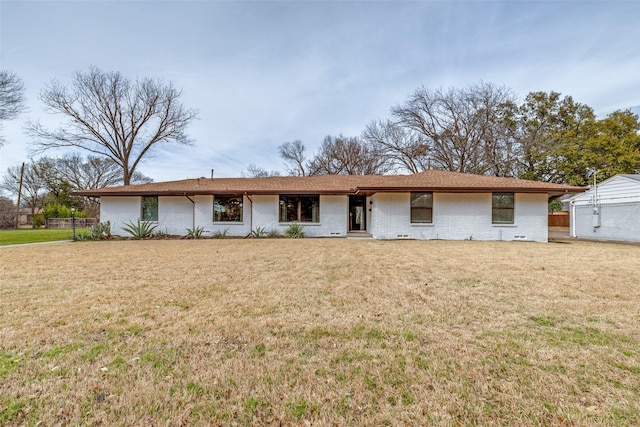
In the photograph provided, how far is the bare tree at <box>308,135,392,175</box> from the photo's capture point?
29.2 metres

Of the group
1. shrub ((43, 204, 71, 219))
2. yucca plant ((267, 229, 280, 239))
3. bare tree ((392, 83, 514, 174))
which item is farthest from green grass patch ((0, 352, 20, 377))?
shrub ((43, 204, 71, 219))

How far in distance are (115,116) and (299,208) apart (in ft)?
64.8

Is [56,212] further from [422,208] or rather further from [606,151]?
[606,151]

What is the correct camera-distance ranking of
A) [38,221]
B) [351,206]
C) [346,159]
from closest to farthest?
[351,206] → [38,221] → [346,159]

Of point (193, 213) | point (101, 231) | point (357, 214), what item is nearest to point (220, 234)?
point (193, 213)

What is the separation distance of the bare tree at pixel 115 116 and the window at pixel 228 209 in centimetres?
1291

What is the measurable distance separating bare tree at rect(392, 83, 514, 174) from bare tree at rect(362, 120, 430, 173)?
640 mm

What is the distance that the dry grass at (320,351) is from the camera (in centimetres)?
192

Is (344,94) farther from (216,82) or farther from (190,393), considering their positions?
(190,393)

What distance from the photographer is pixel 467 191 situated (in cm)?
1288

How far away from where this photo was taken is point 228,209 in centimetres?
1519

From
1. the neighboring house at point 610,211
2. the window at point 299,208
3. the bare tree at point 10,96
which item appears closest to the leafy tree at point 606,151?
the neighboring house at point 610,211

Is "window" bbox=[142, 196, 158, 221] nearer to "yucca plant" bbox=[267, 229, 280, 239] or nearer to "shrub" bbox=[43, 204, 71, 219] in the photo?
"yucca plant" bbox=[267, 229, 280, 239]

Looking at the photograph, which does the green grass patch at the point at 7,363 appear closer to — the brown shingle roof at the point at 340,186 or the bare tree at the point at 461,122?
the brown shingle roof at the point at 340,186
